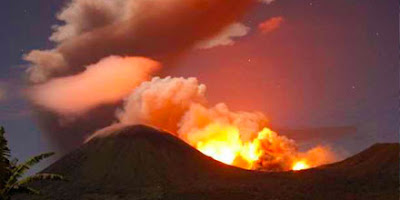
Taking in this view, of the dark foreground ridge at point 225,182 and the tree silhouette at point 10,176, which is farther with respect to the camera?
the dark foreground ridge at point 225,182

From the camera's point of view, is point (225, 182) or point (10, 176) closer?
point (10, 176)

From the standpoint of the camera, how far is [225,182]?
171000 millimetres

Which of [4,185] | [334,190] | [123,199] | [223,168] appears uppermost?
[223,168]

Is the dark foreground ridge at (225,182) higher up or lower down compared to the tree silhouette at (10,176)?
higher up

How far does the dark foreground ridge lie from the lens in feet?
488

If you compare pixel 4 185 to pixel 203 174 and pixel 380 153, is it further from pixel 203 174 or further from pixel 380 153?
pixel 380 153

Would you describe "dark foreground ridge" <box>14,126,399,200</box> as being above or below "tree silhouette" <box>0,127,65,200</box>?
above

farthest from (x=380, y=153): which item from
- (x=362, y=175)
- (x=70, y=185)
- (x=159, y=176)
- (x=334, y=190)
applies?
(x=70, y=185)

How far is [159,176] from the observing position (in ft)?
604

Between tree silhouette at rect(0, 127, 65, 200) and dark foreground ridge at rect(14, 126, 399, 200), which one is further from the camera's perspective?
dark foreground ridge at rect(14, 126, 399, 200)

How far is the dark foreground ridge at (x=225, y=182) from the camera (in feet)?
488

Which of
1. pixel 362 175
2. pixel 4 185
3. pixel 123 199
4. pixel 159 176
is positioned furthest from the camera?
pixel 159 176

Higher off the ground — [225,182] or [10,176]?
[225,182]

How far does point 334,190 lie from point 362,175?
21385 millimetres
